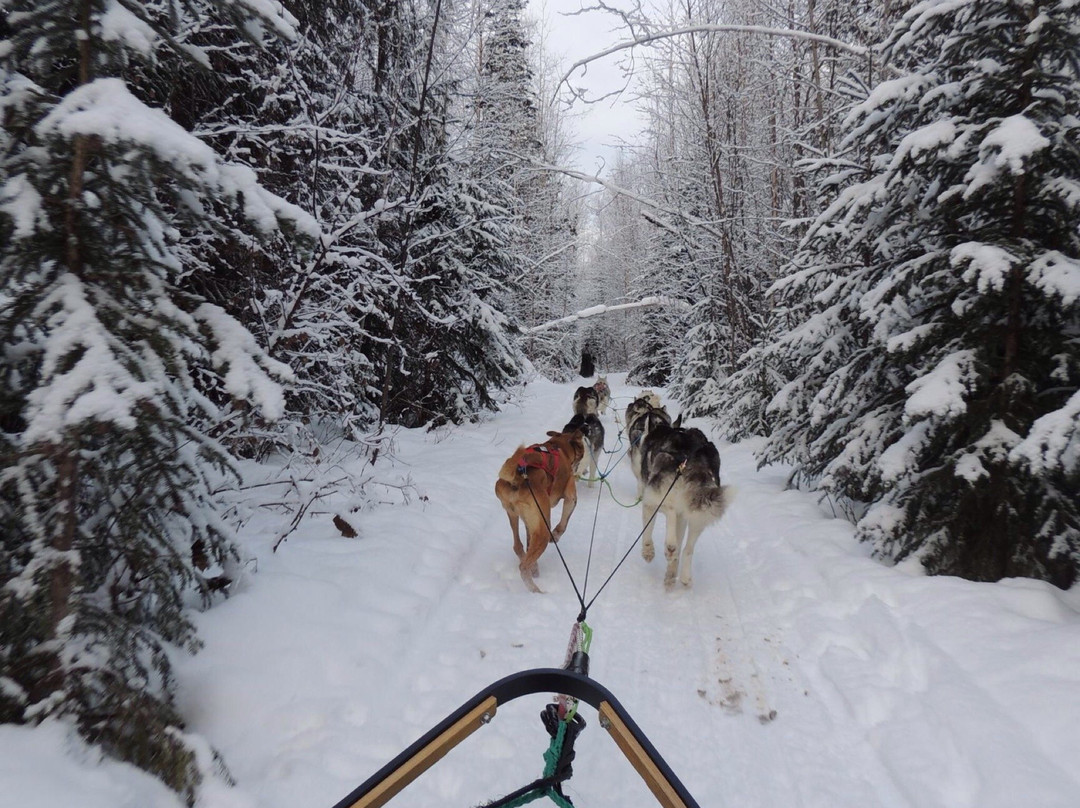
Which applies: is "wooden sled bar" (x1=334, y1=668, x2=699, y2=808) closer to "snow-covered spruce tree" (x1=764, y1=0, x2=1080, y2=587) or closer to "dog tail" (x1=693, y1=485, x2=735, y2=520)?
"snow-covered spruce tree" (x1=764, y1=0, x2=1080, y2=587)

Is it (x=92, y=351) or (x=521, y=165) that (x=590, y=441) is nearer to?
(x=92, y=351)

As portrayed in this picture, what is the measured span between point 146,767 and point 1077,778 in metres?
3.91

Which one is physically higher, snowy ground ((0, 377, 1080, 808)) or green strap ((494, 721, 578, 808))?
green strap ((494, 721, 578, 808))

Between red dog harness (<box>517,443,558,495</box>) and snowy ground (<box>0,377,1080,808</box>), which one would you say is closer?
snowy ground (<box>0,377,1080,808</box>)

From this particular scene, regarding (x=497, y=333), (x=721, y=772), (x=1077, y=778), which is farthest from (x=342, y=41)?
(x=1077, y=778)

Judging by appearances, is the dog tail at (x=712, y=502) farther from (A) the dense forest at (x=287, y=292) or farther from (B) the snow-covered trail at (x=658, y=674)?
(A) the dense forest at (x=287, y=292)

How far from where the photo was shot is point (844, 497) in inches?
245

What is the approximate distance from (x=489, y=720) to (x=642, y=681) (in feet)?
7.71

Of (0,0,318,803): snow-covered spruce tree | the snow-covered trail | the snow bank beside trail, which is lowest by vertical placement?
the snow-covered trail

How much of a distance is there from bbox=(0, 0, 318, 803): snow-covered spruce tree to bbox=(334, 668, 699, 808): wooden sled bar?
135 centimetres

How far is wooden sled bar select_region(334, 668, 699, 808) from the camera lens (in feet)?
4.43

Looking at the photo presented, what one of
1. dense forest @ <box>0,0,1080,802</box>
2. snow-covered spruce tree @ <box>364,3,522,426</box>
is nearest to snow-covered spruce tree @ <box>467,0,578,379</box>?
snow-covered spruce tree @ <box>364,3,522,426</box>

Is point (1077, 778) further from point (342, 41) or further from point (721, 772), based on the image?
point (342, 41)

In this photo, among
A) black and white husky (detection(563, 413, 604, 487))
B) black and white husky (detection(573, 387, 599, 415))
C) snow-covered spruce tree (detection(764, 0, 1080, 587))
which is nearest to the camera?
snow-covered spruce tree (detection(764, 0, 1080, 587))
